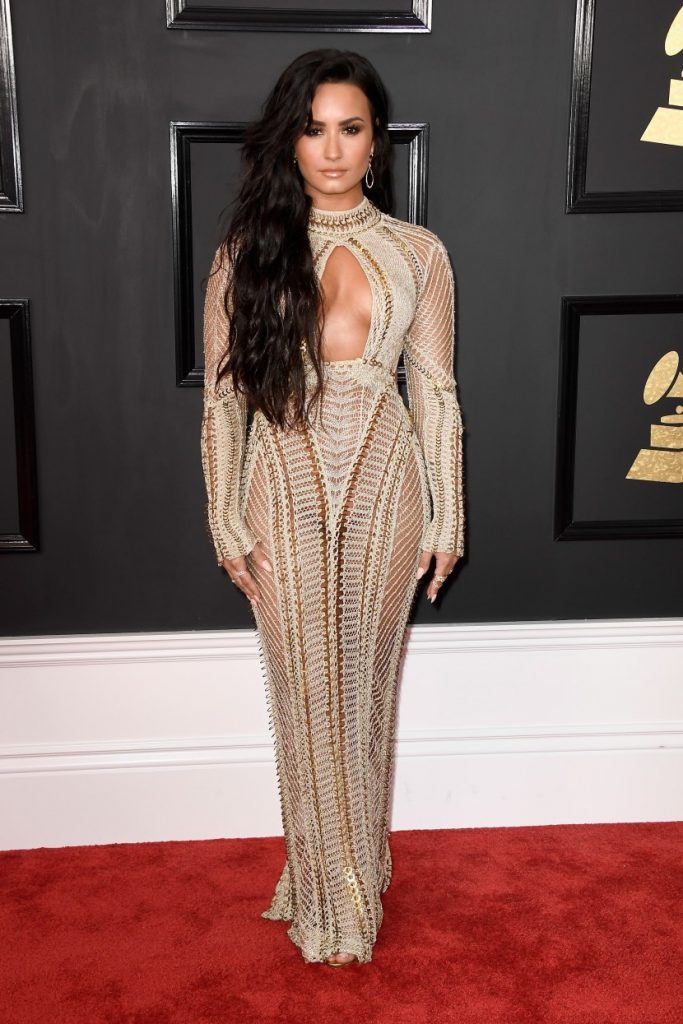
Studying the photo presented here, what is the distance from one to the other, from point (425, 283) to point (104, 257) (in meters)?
0.89

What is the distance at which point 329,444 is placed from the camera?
2.23 meters

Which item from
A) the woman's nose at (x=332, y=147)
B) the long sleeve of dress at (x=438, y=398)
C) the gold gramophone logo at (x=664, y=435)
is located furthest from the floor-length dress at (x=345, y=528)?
the gold gramophone logo at (x=664, y=435)

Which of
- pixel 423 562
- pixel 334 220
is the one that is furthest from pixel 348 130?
pixel 423 562

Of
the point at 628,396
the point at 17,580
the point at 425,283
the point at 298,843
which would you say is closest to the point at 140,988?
the point at 298,843

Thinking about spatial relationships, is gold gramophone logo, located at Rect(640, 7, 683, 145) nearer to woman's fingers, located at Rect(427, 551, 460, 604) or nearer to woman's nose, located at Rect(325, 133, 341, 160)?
woman's nose, located at Rect(325, 133, 341, 160)

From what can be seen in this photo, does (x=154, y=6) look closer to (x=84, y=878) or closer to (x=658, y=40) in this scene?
(x=658, y=40)

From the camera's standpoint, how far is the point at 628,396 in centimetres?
290

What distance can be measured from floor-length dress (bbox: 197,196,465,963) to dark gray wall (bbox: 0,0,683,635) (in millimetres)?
502

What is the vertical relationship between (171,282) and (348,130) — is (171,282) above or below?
below

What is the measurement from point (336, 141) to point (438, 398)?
23.1 inches

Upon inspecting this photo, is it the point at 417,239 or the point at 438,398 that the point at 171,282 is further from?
the point at 438,398

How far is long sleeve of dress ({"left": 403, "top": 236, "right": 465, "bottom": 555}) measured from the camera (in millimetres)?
2338

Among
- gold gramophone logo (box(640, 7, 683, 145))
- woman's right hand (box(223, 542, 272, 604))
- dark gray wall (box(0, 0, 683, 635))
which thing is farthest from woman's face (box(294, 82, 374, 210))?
gold gramophone logo (box(640, 7, 683, 145))

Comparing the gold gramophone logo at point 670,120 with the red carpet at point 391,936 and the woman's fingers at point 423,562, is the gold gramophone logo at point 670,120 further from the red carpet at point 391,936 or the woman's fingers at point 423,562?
the red carpet at point 391,936
